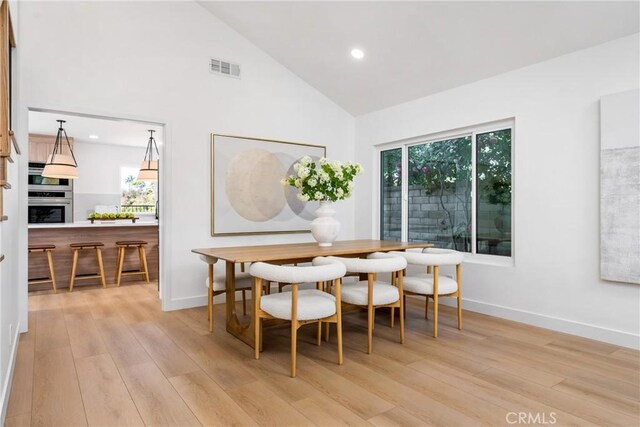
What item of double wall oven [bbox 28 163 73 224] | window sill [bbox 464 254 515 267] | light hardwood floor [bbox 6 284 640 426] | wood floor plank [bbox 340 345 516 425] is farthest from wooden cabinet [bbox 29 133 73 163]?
window sill [bbox 464 254 515 267]

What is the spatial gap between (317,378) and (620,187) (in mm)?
2747

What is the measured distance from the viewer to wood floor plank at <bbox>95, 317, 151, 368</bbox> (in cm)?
283

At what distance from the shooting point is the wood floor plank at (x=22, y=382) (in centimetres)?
212

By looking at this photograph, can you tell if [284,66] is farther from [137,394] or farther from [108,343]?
[137,394]

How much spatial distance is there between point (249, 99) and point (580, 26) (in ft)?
11.2

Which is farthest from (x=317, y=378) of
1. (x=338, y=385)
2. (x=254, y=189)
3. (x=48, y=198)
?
(x=48, y=198)

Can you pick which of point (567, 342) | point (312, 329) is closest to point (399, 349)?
point (312, 329)

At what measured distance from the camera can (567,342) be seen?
323cm

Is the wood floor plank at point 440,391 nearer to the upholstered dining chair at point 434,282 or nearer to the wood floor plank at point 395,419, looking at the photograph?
the wood floor plank at point 395,419

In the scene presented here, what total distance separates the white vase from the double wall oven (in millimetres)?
6540

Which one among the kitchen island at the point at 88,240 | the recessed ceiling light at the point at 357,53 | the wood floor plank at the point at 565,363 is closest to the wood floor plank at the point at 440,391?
the wood floor plank at the point at 565,363

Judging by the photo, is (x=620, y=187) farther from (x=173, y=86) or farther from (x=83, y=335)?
(x=83, y=335)

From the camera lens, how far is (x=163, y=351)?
9.87 feet

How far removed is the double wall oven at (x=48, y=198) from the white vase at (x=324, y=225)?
21.5 ft
